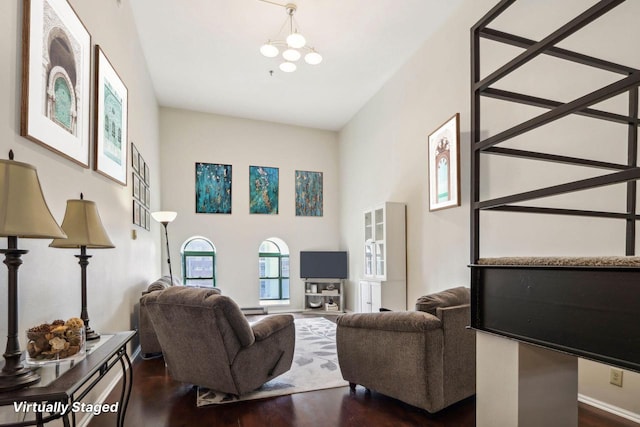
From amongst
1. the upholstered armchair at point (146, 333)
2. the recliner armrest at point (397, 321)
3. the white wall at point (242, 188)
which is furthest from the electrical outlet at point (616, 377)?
the white wall at point (242, 188)

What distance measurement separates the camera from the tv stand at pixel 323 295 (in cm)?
723

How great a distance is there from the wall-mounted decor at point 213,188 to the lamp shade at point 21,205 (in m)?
6.07

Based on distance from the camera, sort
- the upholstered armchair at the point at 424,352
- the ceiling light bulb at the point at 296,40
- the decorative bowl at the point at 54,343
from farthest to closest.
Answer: the ceiling light bulb at the point at 296,40 < the upholstered armchair at the point at 424,352 < the decorative bowl at the point at 54,343

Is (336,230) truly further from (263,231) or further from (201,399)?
(201,399)

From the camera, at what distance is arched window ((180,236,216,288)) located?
7.07 metres

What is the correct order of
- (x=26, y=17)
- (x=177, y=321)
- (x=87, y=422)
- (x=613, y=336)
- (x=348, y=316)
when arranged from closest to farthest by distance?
(x=613, y=336) → (x=26, y=17) → (x=87, y=422) → (x=177, y=321) → (x=348, y=316)

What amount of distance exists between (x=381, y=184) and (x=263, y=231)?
2815 millimetres

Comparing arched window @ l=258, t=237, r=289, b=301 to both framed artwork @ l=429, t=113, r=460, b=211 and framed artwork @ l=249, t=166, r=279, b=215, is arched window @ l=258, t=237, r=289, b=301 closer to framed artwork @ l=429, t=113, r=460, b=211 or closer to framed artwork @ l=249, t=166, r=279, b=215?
framed artwork @ l=249, t=166, r=279, b=215

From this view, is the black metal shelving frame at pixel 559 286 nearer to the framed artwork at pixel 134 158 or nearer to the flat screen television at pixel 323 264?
the framed artwork at pixel 134 158

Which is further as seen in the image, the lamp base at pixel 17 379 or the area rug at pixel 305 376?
the area rug at pixel 305 376

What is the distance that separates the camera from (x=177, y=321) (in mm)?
A: 2666

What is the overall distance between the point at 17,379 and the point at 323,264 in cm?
627

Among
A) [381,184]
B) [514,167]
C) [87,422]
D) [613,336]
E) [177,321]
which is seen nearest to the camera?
[613,336]

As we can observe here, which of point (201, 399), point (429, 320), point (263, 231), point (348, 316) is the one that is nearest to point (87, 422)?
point (201, 399)
